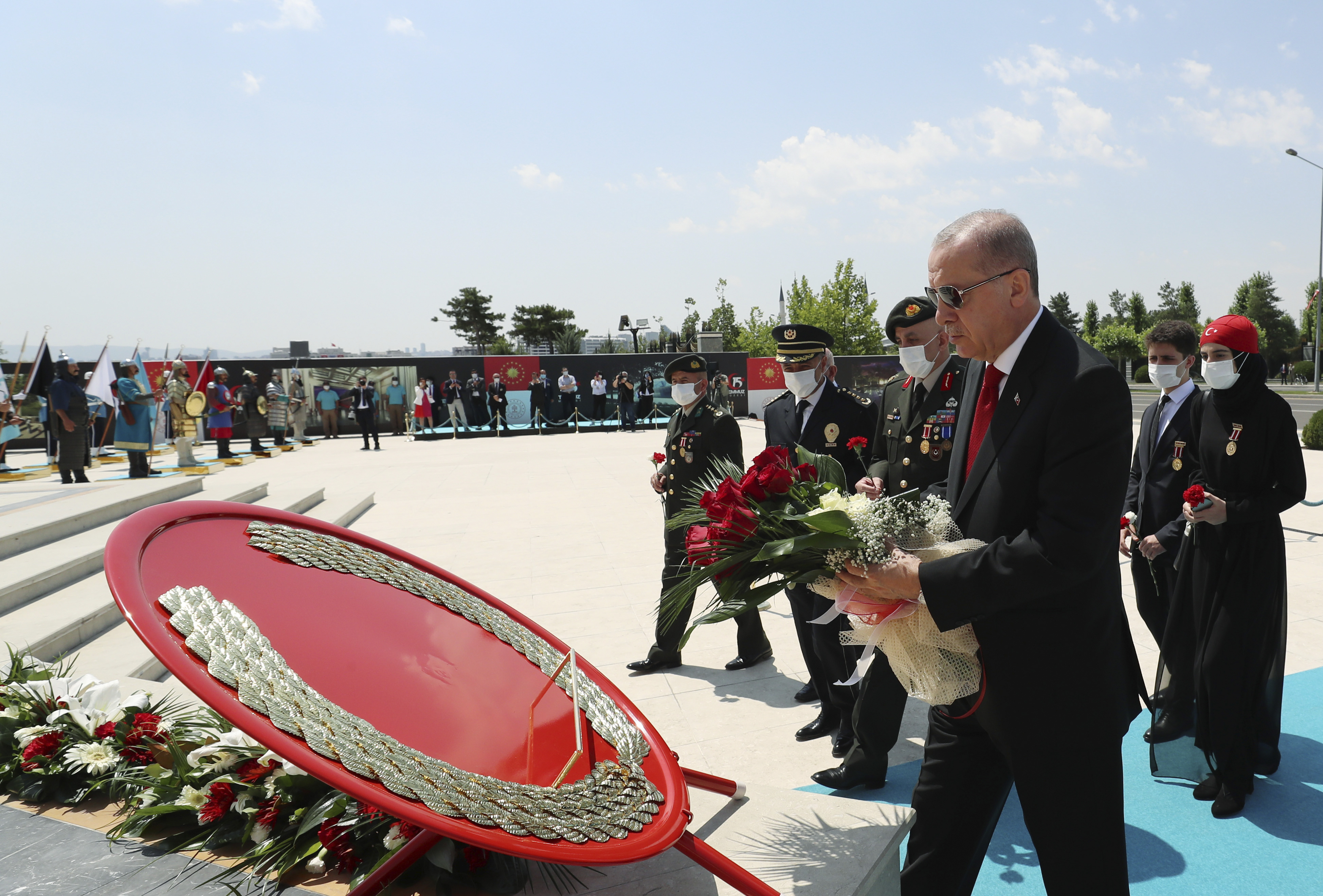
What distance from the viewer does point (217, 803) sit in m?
2.09

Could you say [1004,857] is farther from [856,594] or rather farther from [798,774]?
[856,594]

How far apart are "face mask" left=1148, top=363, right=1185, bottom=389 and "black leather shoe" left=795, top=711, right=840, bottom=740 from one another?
231 centimetres

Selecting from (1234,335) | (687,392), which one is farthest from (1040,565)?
(687,392)

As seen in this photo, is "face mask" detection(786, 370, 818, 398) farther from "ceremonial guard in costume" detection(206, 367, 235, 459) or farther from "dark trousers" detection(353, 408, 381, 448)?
"dark trousers" detection(353, 408, 381, 448)

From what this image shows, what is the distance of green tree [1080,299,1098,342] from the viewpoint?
75688 mm

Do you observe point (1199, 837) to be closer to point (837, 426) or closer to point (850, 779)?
point (850, 779)

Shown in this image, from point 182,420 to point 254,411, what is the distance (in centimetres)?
402

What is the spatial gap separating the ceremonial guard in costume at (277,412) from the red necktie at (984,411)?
835 inches

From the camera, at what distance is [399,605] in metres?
1.87

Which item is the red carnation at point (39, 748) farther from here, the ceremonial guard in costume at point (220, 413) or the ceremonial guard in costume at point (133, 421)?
the ceremonial guard in costume at point (220, 413)

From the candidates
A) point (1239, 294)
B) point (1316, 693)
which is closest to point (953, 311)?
point (1316, 693)

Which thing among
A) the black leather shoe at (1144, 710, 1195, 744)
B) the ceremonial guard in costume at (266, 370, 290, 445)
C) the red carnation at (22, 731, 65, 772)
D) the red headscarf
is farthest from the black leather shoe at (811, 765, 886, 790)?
the ceremonial guard in costume at (266, 370, 290, 445)

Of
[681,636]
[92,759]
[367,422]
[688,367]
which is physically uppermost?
[688,367]

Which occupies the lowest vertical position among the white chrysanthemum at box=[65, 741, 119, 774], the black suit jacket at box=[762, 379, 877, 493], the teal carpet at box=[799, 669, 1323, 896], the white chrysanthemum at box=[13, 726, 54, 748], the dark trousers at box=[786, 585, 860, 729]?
the teal carpet at box=[799, 669, 1323, 896]
